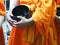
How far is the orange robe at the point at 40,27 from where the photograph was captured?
1011mm

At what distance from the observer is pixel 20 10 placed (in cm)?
105

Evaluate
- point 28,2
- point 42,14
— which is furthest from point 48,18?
point 28,2

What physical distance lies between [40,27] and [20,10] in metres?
0.14

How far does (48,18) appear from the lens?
1017mm

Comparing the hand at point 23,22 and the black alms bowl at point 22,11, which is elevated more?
the black alms bowl at point 22,11

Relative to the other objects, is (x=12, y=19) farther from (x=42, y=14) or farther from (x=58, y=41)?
(x=58, y=41)

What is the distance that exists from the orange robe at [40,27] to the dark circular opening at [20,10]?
0.09 ft

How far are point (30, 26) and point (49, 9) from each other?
0.14 m

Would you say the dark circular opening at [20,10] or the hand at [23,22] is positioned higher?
the dark circular opening at [20,10]

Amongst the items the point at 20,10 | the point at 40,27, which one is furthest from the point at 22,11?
the point at 40,27

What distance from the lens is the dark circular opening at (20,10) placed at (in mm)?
1033

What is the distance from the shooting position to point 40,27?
3.35 ft

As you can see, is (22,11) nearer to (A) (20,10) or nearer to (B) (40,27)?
(A) (20,10)

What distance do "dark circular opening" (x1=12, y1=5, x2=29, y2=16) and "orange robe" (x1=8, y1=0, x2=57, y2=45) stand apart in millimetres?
28
